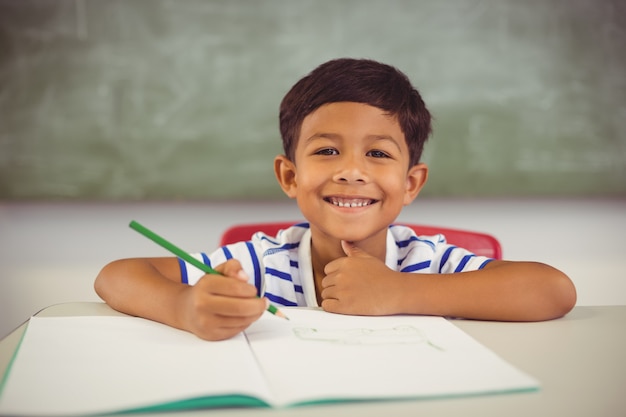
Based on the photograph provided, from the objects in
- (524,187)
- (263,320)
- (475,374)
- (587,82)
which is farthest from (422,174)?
(587,82)

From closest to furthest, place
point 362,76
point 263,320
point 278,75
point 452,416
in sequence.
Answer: point 452,416, point 263,320, point 362,76, point 278,75

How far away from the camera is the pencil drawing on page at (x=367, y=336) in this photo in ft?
2.32

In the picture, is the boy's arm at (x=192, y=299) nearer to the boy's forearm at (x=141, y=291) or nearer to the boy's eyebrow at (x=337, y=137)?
the boy's forearm at (x=141, y=291)

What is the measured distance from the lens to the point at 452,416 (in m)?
0.51

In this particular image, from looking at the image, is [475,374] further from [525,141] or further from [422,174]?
[525,141]

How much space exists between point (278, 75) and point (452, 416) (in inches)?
68.7

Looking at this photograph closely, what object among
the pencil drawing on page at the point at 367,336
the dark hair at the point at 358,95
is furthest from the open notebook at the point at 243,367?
the dark hair at the point at 358,95

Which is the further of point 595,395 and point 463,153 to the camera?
point 463,153

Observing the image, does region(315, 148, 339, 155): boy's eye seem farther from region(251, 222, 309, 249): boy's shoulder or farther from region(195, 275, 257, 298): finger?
region(195, 275, 257, 298): finger

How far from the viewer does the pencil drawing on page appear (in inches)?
27.8

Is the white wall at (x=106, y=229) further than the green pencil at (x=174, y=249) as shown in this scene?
Yes

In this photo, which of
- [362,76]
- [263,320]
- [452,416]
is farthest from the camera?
[362,76]

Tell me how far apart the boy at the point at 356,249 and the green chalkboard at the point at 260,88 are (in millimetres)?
866

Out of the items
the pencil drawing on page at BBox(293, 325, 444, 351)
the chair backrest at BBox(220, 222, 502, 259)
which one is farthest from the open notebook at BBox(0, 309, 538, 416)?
the chair backrest at BBox(220, 222, 502, 259)
